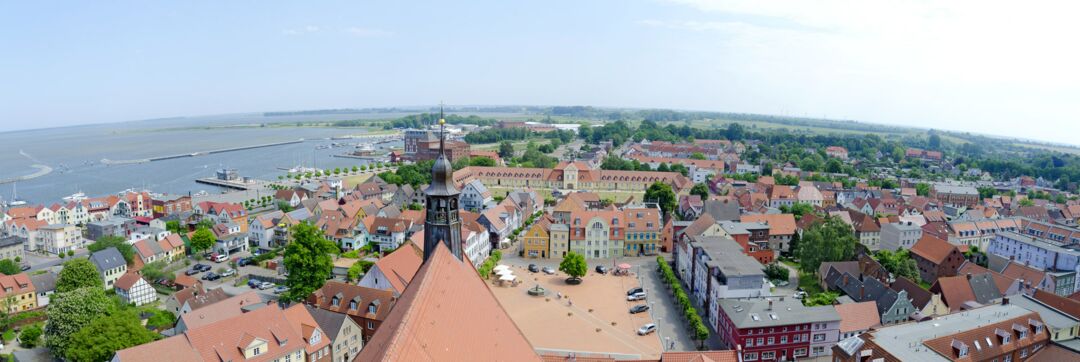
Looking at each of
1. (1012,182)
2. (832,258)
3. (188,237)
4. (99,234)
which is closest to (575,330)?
(832,258)

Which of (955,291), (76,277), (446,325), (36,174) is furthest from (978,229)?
(36,174)

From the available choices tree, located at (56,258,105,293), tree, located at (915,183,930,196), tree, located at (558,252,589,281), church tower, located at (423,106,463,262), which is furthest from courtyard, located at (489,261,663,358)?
tree, located at (915,183,930,196)

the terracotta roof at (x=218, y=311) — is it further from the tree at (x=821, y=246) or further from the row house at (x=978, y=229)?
the row house at (x=978, y=229)

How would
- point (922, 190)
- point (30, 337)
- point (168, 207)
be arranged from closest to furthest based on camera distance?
1. point (30, 337)
2. point (168, 207)
3. point (922, 190)

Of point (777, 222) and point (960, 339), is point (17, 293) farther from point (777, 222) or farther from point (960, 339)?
point (777, 222)

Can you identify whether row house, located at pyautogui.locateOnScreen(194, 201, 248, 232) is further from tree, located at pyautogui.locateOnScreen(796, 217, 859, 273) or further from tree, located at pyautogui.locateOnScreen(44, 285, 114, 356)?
tree, located at pyautogui.locateOnScreen(796, 217, 859, 273)

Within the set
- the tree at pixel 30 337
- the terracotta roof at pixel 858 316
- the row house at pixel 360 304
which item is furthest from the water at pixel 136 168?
the terracotta roof at pixel 858 316
